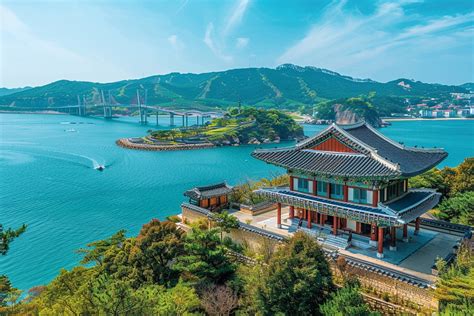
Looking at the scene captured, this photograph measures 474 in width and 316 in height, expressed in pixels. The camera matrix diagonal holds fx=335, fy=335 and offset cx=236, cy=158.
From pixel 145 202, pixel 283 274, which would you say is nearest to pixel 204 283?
pixel 283 274

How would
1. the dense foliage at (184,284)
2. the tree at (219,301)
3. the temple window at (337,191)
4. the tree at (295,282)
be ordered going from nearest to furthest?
the dense foliage at (184,284) → the tree at (295,282) → the tree at (219,301) → the temple window at (337,191)

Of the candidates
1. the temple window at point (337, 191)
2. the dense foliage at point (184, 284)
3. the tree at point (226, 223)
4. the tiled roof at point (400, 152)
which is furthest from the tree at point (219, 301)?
the tiled roof at point (400, 152)

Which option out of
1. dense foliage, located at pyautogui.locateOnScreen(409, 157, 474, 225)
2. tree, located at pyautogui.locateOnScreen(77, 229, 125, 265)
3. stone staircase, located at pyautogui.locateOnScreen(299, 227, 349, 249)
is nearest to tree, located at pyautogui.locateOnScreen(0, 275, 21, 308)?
tree, located at pyautogui.locateOnScreen(77, 229, 125, 265)

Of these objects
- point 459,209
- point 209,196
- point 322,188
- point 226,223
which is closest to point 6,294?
point 226,223

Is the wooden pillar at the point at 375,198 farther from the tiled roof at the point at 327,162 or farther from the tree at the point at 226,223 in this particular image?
the tree at the point at 226,223

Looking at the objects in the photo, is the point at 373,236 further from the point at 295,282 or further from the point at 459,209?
the point at 459,209

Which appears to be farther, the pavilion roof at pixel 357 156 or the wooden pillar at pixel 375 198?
the wooden pillar at pixel 375 198

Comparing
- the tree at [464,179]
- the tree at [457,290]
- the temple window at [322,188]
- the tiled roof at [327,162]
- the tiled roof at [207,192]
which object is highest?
the tiled roof at [327,162]
